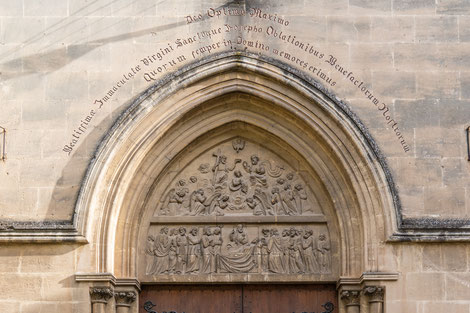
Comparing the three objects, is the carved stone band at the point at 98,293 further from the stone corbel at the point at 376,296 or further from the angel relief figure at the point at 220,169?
the stone corbel at the point at 376,296

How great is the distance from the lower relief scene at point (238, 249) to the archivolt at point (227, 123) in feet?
0.93

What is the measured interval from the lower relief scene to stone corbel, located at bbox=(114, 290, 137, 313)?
49cm

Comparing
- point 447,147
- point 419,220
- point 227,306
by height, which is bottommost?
point 227,306

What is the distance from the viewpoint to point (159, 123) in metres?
14.9

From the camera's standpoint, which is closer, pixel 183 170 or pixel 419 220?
pixel 419 220

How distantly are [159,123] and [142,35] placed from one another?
1.19 metres

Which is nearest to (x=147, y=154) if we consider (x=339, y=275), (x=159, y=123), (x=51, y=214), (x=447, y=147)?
(x=159, y=123)

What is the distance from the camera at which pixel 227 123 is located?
15438 mm

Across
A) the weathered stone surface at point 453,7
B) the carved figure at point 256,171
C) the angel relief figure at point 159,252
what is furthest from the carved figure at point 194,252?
the weathered stone surface at point 453,7

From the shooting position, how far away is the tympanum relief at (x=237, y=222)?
49.8 feet

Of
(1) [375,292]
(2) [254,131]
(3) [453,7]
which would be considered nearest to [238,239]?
(2) [254,131]

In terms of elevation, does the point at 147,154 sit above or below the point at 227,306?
above

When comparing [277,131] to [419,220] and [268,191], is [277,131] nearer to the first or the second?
[268,191]

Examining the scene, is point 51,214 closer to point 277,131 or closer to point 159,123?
point 159,123
